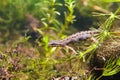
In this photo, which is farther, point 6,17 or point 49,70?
point 6,17

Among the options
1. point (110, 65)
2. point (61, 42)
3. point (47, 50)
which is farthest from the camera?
point (47, 50)

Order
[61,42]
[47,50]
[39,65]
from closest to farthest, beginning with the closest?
[39,65] → [61,42] → [47,50]

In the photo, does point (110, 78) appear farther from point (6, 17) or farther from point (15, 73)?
point (6, 17)

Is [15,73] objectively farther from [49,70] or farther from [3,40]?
[3,40]

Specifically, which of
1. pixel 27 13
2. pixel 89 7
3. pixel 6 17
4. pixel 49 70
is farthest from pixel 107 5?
pixel 49 70

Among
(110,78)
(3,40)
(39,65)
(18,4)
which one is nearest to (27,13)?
(18,4)

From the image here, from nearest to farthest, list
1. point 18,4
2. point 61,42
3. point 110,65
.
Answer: point 110,65 < point 61,42 < point 18,4

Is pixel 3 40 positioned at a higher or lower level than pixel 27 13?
lower

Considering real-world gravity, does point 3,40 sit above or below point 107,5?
below

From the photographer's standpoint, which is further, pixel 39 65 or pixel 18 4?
pixel 18 4
